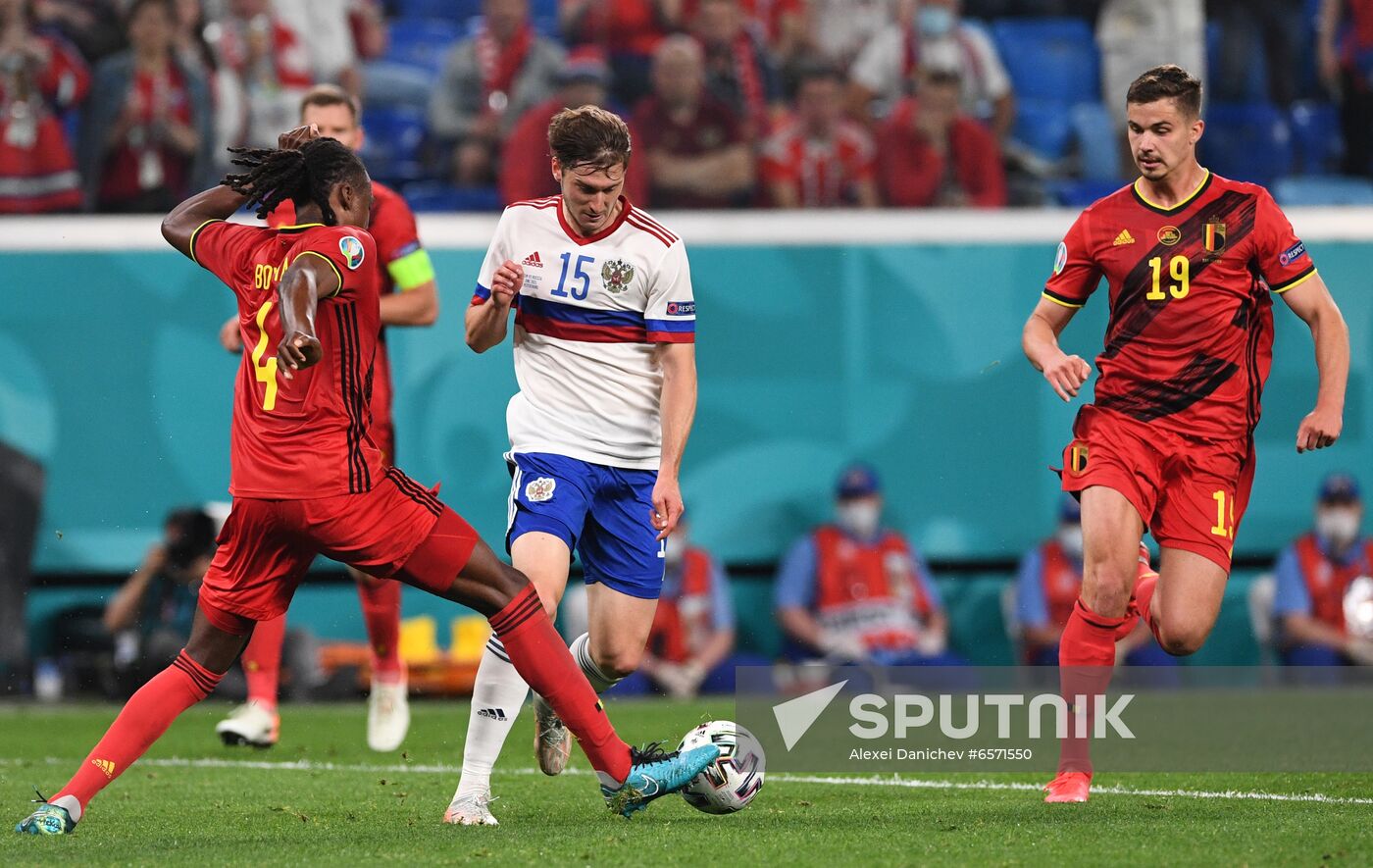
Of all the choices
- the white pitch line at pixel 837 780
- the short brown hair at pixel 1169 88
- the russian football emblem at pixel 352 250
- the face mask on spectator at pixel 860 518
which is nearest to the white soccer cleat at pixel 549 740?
the white pitch line at pixel 837 780

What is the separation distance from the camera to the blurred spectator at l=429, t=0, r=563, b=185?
47.8ft

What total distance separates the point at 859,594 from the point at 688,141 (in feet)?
12.7

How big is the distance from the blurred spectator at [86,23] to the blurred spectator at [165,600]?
403 centimetres

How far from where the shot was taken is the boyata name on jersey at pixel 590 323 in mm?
6578

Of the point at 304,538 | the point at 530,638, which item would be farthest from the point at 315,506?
the point at 530,638

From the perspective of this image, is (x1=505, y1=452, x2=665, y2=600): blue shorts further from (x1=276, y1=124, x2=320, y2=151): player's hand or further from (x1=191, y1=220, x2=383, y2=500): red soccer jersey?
(x1=276, y1=124, x2=320, y2=151): player's hand

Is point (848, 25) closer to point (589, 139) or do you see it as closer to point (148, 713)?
point (589, 139)

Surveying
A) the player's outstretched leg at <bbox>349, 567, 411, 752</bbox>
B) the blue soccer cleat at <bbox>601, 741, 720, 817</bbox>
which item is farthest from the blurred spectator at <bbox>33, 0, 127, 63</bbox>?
the blue soccer cleat at <bbox>601, 741, 720, 817</bbox>

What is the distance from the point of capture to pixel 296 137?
5.97 meters

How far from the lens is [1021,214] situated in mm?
14477

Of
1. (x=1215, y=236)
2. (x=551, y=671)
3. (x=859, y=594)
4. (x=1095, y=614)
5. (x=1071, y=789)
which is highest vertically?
(x=1215, y=236)

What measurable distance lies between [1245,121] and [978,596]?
4.61 m

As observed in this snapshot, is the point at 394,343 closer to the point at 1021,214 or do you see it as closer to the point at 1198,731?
the point at 1021,214

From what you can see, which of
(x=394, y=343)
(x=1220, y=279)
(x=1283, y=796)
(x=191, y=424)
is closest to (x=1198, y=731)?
(x=1283, y=796)
